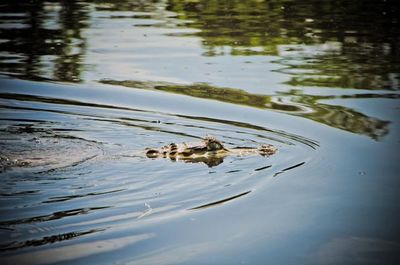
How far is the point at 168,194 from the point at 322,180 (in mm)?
1636

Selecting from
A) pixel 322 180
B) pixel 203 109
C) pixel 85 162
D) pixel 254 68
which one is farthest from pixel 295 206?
pixel 254 68

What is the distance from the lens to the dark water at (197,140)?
471cm

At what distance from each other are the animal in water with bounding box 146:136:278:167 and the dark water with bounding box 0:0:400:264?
0.12 m

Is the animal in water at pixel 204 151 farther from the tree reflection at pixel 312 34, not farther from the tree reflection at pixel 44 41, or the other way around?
the tree reflection at pixel 44 41

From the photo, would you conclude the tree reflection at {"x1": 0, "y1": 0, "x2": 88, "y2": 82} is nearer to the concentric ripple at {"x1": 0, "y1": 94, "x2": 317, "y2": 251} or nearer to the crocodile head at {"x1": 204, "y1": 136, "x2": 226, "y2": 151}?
the concentric ripple at {"x1": 0, "y1": 94, "x2": 317, "y2": 251}

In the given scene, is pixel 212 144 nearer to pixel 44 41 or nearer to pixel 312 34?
pixel 44 41

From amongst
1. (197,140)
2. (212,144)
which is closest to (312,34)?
(197,140)

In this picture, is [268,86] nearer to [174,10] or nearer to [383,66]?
[383,66]

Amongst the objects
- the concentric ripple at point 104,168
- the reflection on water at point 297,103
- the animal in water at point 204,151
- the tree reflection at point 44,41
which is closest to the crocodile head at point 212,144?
the animal in water at point 204,151

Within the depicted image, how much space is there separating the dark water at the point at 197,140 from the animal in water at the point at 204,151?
123 mm

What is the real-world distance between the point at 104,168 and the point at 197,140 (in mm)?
1503

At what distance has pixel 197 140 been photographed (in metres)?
7.48

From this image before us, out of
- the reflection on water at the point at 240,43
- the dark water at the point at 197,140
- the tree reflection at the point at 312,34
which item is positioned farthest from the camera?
the tree reflection at the point at 312,34

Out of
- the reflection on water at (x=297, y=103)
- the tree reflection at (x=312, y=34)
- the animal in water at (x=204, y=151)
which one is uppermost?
the animal in water at (x=204, y=151)
